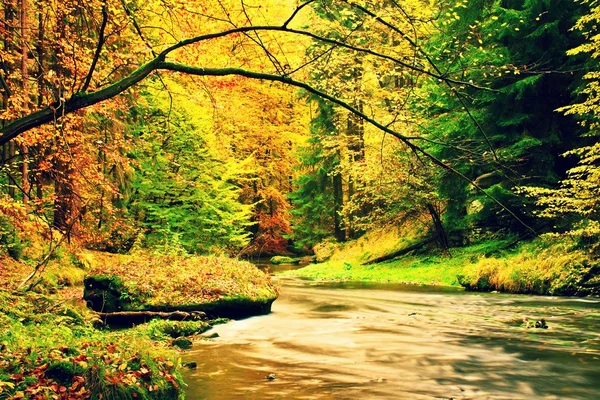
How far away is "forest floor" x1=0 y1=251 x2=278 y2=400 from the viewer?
4.81m

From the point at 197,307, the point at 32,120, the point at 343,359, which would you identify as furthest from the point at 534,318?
the point at 32,120

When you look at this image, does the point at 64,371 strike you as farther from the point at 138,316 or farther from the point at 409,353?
the point at 138,316

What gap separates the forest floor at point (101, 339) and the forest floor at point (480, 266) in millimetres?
7466

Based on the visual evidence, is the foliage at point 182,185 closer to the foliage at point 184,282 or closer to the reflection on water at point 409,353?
the foliage at point 184,282

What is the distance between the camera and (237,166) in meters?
23.9

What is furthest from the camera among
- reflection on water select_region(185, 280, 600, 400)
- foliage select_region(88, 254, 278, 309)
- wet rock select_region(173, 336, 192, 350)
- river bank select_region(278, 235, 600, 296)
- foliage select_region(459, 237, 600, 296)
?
river bank select_region(278, 235, 600, 296)

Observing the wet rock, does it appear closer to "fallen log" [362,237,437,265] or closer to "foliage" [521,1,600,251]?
"foliage" [521,1,600,251]

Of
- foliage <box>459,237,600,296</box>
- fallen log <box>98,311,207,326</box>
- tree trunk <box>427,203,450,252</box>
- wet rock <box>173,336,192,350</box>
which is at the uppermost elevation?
tree trunk <box>427,203,450,252</box>

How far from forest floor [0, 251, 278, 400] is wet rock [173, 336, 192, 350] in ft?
0.07

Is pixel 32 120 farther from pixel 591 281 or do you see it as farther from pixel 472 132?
pixel 472 132

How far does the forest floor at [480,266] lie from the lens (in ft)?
47.9

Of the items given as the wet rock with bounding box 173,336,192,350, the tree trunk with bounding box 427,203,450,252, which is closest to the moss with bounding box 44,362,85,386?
the wet rock with bounding box 173,336,192,350

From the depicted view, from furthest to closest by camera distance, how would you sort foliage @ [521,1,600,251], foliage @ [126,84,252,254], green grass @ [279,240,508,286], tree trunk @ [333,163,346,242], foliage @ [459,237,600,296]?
tree trunk @ [333,163,346,242] < foliage @ [126,84,252,254] < green grass @ [279,240,508,286] < foliage @ [459,237,600,296] < foliage @ [521,1,600,251]

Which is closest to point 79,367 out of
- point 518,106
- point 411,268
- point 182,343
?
point 182,343
